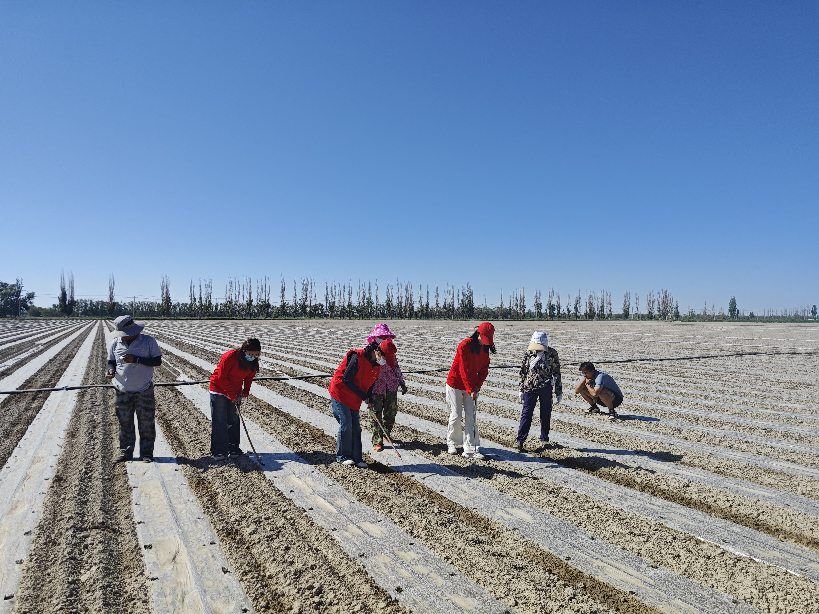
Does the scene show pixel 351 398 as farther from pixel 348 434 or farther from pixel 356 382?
pixel 348 434

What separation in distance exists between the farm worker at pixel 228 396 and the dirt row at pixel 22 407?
7.86 feet

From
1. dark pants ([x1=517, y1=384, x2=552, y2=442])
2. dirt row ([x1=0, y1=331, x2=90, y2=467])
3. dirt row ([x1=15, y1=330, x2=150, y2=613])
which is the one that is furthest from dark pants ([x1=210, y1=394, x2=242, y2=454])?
dark pants ([x1=517, y1=384, x2=552, y2=442])

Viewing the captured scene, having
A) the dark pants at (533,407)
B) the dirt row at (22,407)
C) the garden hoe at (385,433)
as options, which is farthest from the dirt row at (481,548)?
the dirt row at (22,407)

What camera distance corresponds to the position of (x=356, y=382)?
6.02 metres

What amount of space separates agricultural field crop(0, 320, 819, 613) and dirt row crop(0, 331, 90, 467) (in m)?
0.11

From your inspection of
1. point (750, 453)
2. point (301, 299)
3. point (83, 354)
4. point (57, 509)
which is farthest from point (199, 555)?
point (301, 299)

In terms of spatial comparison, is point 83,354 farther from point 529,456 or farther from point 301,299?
point 301,299

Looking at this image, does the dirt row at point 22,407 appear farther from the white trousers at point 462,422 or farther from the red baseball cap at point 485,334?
the red baseball cap at point 485,334

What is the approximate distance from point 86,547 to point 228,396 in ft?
8.39

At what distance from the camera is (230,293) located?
89.3 m

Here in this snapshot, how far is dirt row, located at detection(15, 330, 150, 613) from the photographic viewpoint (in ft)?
10.4

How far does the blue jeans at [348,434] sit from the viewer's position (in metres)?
5.88

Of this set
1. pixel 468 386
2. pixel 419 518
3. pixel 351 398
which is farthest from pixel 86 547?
pixel 468 386

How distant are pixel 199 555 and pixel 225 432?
105 inches
